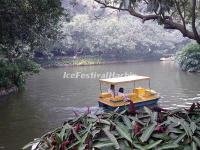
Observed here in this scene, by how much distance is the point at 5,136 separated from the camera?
39.1 ft

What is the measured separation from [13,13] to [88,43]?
132 feet

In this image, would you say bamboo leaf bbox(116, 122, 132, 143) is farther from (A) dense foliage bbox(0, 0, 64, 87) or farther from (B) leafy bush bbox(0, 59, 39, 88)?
(B) leafy bush bbox(0, 59, 39, 88)

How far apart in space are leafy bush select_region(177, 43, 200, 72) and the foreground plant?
3013 centimetres

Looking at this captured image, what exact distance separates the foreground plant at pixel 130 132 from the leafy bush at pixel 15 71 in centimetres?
1702

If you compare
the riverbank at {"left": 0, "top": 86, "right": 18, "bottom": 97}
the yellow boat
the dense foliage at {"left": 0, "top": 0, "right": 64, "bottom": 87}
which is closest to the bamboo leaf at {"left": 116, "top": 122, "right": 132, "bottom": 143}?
the dense foliage at {"left": 0, "top": 0, "right": 64, "bottom": 87}

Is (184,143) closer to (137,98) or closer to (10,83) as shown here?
(137,98)

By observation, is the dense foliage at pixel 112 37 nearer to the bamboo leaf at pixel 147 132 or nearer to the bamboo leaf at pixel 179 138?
the bamboo leaf at pixel 147 132

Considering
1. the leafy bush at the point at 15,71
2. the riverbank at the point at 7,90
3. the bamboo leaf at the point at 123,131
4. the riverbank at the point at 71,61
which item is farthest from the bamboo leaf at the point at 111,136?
the riverbank at the point at 71,61

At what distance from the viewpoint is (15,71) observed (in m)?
21.0

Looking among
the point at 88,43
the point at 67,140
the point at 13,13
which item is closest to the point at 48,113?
the point at 13,13

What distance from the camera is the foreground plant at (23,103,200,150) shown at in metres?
3.58

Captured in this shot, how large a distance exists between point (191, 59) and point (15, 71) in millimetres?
19035

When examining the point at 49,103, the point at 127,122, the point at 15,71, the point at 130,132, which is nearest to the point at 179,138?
the point at 130,132

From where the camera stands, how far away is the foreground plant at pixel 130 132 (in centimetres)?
358
